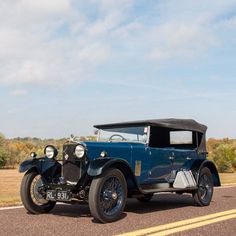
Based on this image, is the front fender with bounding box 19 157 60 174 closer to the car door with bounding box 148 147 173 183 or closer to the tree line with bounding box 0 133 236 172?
the car door with bounding box 148 147 173 183

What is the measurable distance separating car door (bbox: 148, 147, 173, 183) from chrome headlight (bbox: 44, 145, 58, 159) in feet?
6.23

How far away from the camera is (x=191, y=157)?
9938 millimetres

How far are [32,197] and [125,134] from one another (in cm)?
232

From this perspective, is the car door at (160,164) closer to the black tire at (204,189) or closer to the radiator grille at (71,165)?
the black tire at (204,189)

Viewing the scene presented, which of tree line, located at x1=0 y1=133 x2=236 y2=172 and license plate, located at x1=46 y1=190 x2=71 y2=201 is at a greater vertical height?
tree line, located at x1=0 y1=133 x2=236 y2=172

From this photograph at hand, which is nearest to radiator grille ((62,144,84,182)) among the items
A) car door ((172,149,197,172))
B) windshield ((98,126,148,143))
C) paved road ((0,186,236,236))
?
paved road ((0,186,236,236))

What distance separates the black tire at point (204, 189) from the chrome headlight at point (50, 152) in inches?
133

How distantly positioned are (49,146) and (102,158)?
1.33 metres

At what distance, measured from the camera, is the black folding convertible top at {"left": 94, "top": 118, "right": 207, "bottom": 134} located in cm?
895

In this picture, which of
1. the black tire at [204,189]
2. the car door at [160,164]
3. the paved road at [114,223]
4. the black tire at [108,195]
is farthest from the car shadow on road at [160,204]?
the black tire at [108,195]

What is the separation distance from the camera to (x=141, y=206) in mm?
9352

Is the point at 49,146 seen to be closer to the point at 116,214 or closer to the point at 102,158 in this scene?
the point at 102,158

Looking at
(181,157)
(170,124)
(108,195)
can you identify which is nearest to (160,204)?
(181,157)

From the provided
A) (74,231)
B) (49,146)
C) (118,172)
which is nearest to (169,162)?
(118,172)
